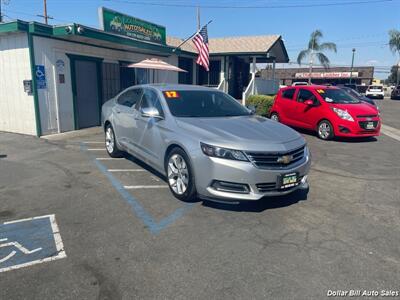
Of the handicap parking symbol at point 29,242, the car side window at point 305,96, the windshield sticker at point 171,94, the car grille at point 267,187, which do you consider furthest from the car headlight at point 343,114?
the handicap parking symbol at point 29,242

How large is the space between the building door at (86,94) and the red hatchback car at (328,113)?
6.78 m

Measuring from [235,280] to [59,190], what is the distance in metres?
3.49

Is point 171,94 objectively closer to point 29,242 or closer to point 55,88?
point 29,242

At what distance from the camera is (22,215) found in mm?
4254

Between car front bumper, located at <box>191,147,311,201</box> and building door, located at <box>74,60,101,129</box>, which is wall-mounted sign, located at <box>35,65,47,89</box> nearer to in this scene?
building door, located at <box>74,60,101,129</box>

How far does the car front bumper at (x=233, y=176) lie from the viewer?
3926mm

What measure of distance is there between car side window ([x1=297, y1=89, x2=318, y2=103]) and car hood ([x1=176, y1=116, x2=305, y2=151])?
5.79 meters

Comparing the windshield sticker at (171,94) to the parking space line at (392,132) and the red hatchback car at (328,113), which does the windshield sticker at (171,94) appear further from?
the parking space line at (392,132)

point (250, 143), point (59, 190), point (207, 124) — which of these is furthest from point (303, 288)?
point (59, 190)

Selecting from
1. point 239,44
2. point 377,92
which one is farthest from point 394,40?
point 239,44

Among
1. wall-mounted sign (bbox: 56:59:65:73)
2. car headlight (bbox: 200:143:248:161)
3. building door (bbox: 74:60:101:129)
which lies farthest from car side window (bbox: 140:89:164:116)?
building door (bbox: 74:60:101:129)

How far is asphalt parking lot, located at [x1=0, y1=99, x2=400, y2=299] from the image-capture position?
2.80 m

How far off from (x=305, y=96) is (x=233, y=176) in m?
7.57

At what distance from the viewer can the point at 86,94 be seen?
38.1 feet
